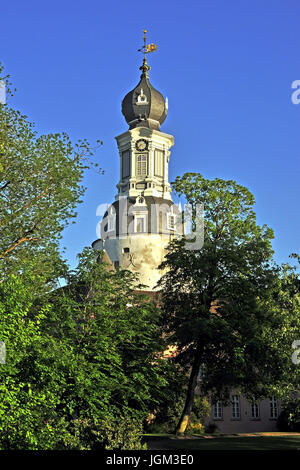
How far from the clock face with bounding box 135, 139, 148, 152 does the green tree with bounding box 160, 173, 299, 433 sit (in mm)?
46744

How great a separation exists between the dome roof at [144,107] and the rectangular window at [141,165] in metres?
4.26

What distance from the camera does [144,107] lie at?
298 feet

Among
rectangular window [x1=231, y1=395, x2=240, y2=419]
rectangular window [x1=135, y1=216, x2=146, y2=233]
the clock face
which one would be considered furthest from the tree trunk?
the clock face

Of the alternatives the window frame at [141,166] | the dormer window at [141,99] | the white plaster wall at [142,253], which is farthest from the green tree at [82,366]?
the dormer window at [141,99]

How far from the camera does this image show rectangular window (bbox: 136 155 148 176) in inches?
3472

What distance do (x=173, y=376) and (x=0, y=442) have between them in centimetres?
1928

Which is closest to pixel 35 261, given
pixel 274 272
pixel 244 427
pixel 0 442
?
pixel 0 442

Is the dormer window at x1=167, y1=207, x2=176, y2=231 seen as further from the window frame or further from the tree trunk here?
the tree trunk

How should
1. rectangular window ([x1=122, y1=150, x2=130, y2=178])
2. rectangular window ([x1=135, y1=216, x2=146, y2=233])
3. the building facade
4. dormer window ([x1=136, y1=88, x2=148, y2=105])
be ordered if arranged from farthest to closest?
dormer window ([x1=136, y1=88, x2=148, y2=105])
rectangular window ([x1=122, y1=150, x2=130, y2=178])
rectangular window ([x1=135, y1=216, x2=146, y2=233])
the building facade

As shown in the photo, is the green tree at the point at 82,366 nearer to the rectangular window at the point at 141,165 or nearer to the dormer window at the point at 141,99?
the rectangular window at the point at 141,165

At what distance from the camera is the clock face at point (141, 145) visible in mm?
88375
